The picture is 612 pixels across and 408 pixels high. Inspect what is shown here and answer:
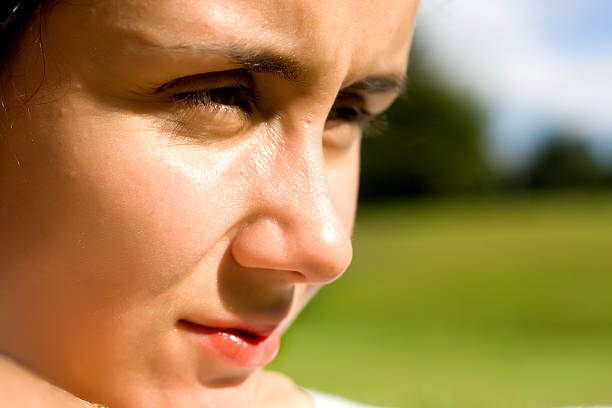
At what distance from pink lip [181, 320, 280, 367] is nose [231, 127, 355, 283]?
0.11 meters

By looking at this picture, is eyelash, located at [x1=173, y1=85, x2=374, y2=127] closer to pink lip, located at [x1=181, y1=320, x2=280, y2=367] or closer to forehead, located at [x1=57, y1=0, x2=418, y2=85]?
forehead, located at [x1=57, y1=0, x2=418, y2=85]

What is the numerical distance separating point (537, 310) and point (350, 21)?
25.8 ft

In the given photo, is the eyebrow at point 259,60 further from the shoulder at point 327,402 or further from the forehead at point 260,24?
the shoulder at point 327,402

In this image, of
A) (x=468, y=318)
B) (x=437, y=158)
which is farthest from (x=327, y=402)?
(x=437, y=158)

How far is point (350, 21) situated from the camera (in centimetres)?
95

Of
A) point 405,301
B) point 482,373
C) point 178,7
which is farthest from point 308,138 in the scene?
point 405,301

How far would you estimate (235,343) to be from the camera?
0.99 meters

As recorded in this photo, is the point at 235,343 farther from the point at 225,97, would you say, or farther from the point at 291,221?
the point at 225,97

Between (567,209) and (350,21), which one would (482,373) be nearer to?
(350,21)

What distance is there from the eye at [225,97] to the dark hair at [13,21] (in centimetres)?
21

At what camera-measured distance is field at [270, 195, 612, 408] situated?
11.8 ft

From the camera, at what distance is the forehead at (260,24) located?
838 mm

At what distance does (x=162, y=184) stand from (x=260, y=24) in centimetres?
23

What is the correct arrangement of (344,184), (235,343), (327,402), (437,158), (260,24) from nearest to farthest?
(260,24)
(235,343)
(344,184)
(327,402)
(437,158)
